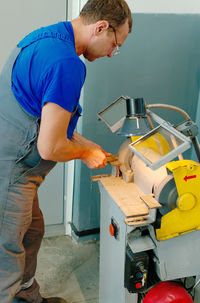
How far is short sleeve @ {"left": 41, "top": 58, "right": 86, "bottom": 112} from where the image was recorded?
43.4 inches

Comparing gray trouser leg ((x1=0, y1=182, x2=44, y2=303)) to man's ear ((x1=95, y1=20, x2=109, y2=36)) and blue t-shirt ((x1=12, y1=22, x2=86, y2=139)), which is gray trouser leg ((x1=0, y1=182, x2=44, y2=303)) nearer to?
blue t-shirt ((x1=12, y1=22, x2=86, y2=139))

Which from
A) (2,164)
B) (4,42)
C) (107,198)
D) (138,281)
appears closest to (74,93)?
(2,164)

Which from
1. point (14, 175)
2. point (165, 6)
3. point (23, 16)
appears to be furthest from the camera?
point (165, 6)

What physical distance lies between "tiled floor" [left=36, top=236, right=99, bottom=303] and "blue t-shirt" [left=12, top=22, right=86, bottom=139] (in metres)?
1.16

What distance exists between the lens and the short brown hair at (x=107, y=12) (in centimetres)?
121

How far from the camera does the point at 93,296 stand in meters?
1.88

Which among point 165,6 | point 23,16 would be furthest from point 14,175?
point 165,6

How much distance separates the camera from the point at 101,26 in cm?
122

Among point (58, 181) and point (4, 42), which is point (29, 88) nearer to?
point (4, 42)

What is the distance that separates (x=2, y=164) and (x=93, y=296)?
1.04m

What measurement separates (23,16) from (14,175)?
983 mm

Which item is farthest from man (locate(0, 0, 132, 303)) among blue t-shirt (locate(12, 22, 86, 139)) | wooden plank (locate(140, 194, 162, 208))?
wooden plank (locate(140, 194, 162, 208))

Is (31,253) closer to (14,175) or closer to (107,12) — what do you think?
(14,175)

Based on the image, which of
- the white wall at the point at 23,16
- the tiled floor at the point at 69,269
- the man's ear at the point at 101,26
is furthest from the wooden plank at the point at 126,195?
the white wall at the point at 23,16
